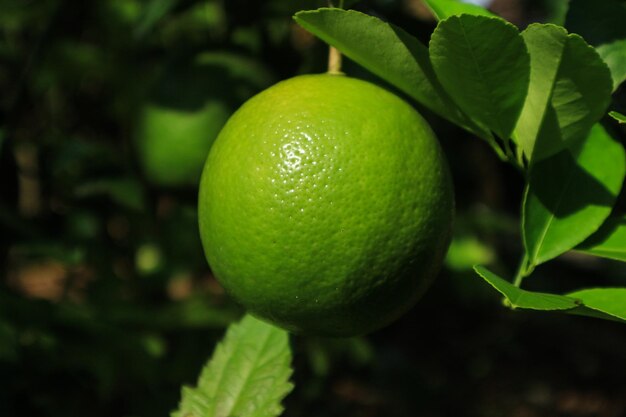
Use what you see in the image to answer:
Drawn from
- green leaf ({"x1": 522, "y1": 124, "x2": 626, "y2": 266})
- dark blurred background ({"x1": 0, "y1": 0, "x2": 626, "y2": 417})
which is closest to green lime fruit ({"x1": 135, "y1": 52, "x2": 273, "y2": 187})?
dark blurred background ({"x1": 0, "y1": 0, "x2": 626, "y2": 417})

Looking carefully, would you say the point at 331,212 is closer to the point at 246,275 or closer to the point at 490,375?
the point at 246,275

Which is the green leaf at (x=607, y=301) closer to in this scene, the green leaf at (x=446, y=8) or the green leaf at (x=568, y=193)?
the green leaf at (x=568, y=193)

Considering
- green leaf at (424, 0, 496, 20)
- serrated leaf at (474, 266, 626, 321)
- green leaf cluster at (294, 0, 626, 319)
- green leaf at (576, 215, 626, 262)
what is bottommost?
green leaf at (576, 215, 626, 262)

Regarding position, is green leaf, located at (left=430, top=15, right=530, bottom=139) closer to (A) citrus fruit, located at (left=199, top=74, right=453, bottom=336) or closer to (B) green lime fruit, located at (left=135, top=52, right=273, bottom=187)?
(A) citrus fruit, located at (left=199, top=74, right=453, bottom=336)

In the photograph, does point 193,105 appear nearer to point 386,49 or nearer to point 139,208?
point 139,208

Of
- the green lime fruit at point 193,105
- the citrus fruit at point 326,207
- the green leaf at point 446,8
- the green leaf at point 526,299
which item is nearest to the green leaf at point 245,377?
the citrus fruit at point 326,207

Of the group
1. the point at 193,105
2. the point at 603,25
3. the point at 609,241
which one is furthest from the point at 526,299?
the point at 193,105
